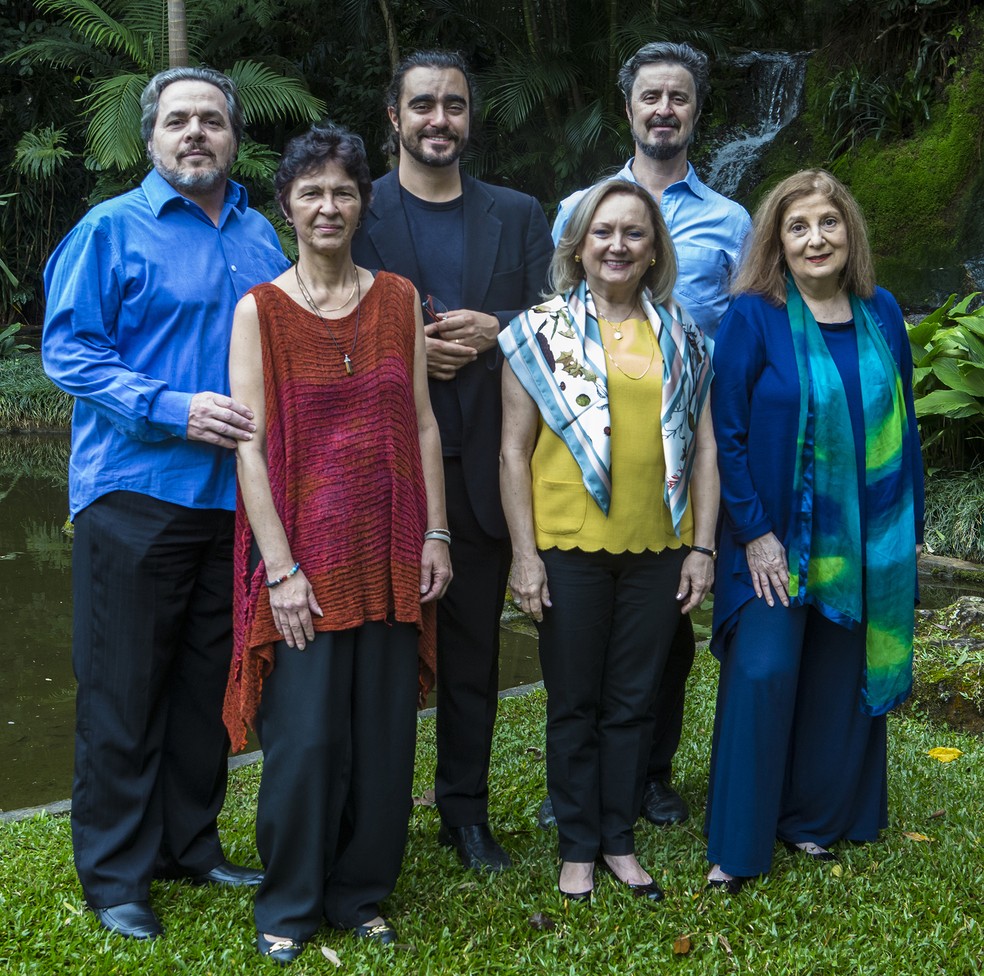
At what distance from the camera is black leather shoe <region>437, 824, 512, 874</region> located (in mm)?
3312

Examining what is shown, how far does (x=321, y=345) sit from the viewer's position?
2723 millimetres

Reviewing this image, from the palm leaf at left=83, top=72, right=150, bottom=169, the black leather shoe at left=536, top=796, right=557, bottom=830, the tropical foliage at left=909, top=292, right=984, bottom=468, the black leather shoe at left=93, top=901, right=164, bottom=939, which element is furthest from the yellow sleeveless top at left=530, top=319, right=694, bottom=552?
the palm leaf at left=83, top=72, right=150, bottom=169

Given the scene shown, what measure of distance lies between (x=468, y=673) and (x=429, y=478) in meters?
0.72

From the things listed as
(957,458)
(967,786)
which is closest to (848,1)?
(957,458)

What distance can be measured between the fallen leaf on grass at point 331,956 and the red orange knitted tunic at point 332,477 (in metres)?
0.53

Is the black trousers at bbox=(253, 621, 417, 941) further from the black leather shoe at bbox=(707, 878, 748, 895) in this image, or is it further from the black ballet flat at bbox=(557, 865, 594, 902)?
the black leather shoe at bbox=(707, 878, 748, 895)

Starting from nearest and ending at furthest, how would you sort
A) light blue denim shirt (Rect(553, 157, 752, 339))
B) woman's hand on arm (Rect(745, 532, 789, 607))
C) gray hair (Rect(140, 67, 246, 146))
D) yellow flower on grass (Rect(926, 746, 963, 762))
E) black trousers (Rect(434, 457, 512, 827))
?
gray hair (Rect(140, 67, 246, 146))
woman's hand on arm (Rect(745, 532, 789, 607))
black trousers (Rect(434, 457, 512, 827))
light blue denim shirt (Rect(553, 157, 752, 339))
yellow flower on grass (Rect(926, 746, 963, 762))

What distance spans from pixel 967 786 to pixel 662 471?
1.77 metres

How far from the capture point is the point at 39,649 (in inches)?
236

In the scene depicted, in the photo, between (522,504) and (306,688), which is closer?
(306,688)

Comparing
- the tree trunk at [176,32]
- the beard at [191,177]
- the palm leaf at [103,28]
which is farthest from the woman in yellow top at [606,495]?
the palm leaf at [103,28]

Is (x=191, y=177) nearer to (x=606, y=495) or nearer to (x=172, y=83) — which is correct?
(x=172, y=83)

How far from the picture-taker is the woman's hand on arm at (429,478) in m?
2.90

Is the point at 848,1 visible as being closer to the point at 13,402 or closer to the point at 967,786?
the point at 13,402
